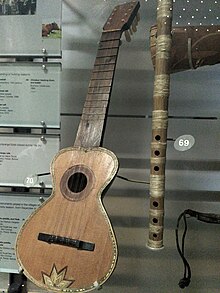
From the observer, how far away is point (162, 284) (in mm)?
1354

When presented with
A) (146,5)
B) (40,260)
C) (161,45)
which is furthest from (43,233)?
(146,5)

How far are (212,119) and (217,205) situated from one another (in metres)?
0.32

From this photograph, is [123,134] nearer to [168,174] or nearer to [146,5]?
[168,174]

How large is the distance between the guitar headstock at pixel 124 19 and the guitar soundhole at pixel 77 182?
467 millimetres

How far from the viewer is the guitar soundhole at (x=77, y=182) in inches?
41.3

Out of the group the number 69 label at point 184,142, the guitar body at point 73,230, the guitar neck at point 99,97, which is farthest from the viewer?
the number 69 label at point 184,142

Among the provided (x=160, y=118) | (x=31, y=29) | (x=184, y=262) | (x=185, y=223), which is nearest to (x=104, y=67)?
(x=160, y=118)

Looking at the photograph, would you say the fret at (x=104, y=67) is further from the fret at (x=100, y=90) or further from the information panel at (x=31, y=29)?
the information panel at (x=31, y=29)

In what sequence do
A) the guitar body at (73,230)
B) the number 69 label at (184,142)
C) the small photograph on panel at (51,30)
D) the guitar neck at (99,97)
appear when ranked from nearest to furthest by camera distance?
the guitar body at (73,230)
the guitar neck at (99,97)
the number 69 label at (184,142)
the small photograph on panel at (51,30)

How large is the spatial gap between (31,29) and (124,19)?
15.1 inches

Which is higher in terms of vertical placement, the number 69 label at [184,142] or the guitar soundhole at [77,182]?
the number 69 label at [184,142]

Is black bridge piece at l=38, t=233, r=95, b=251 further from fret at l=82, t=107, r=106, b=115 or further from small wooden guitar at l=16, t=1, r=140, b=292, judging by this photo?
Answer: fret at l=82, t=107, r=106, b=115

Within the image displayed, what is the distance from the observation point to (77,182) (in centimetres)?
105

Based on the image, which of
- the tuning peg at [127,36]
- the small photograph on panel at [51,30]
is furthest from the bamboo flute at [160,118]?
the small photograph on panel at [51,30]
